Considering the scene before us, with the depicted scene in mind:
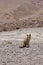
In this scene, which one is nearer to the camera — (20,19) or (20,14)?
(20,19)

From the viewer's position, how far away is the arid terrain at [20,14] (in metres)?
16.6

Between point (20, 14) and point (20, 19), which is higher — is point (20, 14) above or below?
above

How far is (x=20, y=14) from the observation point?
1848cm

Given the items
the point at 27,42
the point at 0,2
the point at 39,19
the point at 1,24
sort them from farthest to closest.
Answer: the point at 0,2, the point at 39,19, the point at 1,24, the point at 27,42

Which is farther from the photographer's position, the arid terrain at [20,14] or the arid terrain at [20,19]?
the arid terrain at [20,14]

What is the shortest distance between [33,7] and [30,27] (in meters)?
2.94

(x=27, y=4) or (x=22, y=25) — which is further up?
(x=27, y=4)

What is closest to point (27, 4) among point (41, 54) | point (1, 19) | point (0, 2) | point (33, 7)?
point (33, 7)

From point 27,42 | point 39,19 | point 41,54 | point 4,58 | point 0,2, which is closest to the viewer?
point 4,58

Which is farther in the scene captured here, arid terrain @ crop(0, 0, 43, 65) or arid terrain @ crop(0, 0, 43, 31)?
arid terrain @ crop(0, 0, 43, 31)

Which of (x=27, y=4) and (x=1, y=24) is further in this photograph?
(x=27, y=4)

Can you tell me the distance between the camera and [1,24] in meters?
16.4

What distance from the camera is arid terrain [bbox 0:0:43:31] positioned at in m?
16.6

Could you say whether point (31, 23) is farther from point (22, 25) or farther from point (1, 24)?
point (1, 24)
